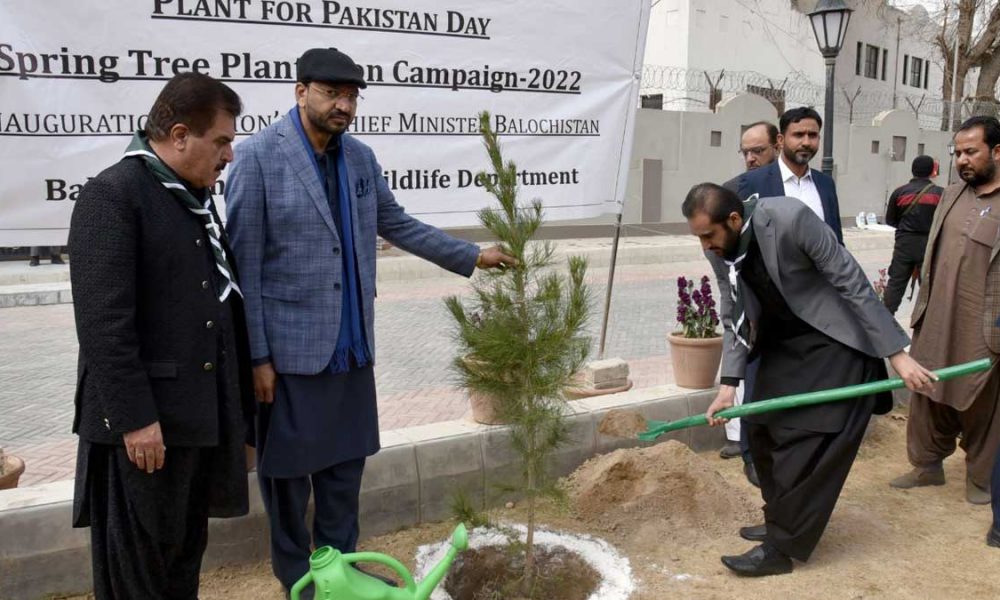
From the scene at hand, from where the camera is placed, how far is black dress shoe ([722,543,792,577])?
325cm

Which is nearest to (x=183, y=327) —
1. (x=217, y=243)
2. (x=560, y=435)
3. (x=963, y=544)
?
(x=217, y=243)

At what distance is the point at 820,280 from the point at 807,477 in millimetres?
782

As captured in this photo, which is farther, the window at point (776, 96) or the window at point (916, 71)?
the window at point (916, 71)

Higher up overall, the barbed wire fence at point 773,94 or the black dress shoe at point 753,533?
the barbed wire fence at point 773,94

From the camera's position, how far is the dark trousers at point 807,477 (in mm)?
3254

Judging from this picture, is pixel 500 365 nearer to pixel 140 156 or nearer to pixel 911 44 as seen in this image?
pixel 140 156

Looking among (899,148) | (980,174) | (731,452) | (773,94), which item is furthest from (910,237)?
(899,148)

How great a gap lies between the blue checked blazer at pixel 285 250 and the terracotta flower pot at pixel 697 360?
8.09ft


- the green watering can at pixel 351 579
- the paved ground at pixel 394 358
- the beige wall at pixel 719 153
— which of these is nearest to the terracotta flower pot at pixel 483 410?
the paved ground at pixel 394 358

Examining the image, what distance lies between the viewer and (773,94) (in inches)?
811

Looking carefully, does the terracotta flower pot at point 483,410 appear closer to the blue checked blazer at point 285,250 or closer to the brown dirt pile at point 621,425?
the brown dirt pile at point 621,425

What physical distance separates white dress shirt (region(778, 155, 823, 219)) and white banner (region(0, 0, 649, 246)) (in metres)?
0.99

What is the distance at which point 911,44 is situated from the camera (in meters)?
31.2

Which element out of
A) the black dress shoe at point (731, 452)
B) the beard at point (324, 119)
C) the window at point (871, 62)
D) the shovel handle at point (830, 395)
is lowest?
the black dress shoe at point (731, 452)
